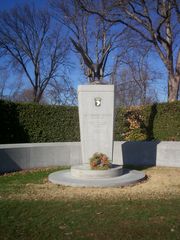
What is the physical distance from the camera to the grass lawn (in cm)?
573

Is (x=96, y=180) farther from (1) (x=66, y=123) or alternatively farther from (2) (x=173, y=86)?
(2) (x=173, y=86)

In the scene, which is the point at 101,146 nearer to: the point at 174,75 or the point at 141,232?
the point at 141,232

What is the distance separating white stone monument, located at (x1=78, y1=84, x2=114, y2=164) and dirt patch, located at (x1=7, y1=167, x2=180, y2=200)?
5.67 ft

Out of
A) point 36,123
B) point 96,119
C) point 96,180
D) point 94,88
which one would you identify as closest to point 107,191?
point 96,180

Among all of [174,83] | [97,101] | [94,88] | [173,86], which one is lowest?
[97,101]

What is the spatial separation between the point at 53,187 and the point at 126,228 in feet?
13.0

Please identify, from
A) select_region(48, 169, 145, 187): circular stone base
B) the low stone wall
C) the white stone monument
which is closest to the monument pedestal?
the white stone monument

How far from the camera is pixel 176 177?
11406 mm

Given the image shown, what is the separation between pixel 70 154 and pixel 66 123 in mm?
3107

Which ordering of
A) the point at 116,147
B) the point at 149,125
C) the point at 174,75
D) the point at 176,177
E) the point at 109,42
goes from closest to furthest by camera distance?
the point at 176,177
the point at 116,147
the point at 149,125
the point at 174,75
the point at 109,42

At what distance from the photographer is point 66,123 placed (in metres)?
17.6

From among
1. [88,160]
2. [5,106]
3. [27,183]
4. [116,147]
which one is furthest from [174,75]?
[27,183]

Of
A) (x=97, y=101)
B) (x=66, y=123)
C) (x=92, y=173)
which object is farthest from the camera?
(x=66, y=123)

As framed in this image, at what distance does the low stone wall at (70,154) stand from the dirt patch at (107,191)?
2.68 meters
